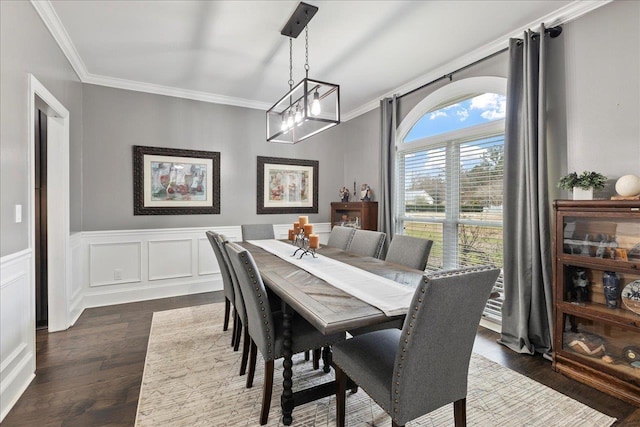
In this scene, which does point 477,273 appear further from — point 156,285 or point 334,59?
point 156,285

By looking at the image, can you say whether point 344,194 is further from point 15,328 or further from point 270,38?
point 15,328

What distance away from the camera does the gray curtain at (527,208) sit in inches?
100

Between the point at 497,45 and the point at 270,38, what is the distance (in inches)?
83.6

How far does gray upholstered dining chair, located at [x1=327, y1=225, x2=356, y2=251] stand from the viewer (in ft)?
11.1

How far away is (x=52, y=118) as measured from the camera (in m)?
3.02

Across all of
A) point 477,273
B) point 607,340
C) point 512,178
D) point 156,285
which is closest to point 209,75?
point 156,285

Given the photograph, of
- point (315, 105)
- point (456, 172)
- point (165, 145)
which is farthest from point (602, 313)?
point (165, 145)

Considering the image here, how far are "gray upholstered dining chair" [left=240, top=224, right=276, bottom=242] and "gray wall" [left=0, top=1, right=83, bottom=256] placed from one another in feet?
6.70

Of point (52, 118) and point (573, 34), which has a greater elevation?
point (573, 34)

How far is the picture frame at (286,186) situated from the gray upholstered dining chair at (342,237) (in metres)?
1.60

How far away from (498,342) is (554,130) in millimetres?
1913

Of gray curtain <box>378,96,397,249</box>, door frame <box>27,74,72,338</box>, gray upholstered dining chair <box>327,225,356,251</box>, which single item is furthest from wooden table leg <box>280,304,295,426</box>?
gray curtain <box>378,96,397,249</box>

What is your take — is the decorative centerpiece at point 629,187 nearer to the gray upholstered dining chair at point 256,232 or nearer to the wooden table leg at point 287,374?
the wooden table leg at point 287,374

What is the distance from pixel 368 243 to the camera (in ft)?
9.94
